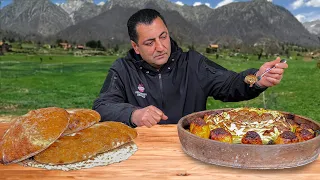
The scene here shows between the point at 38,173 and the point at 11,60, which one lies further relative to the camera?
the point at 11,60

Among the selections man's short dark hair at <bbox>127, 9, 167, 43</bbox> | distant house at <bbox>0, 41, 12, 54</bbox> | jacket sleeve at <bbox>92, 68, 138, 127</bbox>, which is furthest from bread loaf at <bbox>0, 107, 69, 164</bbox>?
distant house at <bbox>0, 41, 12, 54</bbox>

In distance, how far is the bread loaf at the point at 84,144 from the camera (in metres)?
2.36

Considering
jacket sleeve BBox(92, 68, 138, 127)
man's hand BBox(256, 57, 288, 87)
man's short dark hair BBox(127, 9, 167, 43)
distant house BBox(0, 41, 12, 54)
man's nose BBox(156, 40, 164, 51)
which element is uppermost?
man's short dark hair BBox(127, 9, 167, 43)

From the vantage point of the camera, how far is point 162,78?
4125mm

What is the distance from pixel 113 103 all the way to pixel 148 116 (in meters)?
0.74

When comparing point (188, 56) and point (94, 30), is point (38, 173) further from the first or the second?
point (94, 30)

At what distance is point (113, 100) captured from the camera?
12.5ft

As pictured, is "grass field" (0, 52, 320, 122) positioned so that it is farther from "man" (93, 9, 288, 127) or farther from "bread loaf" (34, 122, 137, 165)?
"bread loaf" (34, 122, 137, 165)

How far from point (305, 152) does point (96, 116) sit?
1410mm

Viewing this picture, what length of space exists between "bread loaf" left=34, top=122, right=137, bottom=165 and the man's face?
1.21m

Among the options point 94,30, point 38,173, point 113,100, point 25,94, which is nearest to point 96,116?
point 38,173

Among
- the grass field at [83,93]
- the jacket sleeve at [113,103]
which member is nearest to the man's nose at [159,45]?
the jacket sleeve at [113,103]

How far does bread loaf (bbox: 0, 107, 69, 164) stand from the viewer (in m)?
2.38

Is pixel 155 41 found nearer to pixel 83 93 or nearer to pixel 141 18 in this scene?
pixel 141 18
